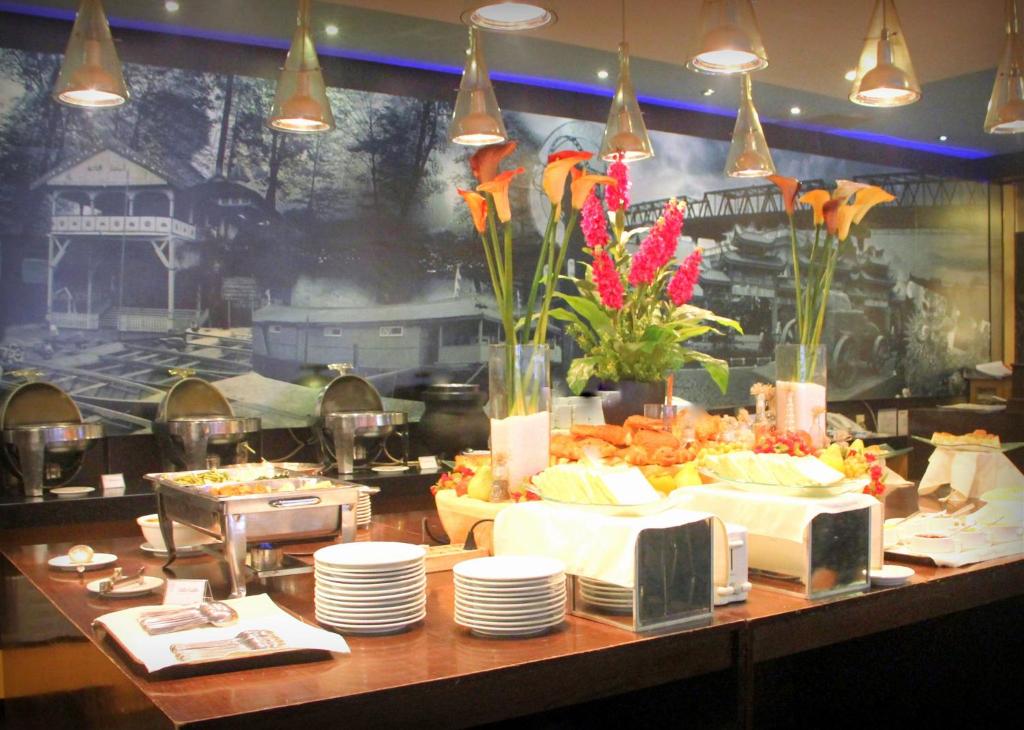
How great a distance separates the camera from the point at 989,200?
805cm

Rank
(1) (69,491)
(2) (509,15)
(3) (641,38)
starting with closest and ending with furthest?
(2) (509,15)
(1) (69,491)
(3) (641,38)

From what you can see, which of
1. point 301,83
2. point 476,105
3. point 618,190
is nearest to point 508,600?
point 618,190

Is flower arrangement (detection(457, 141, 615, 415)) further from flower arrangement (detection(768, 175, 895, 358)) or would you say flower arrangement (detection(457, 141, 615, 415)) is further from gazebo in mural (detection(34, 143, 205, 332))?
gazebo in mural (detection(34, 143, 205, 332))

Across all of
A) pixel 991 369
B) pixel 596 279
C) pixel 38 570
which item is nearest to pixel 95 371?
pixel 38 570

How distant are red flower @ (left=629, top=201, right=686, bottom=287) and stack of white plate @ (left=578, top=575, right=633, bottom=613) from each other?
115cm

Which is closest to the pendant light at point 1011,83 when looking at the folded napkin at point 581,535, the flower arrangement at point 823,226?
the flower arrangement at point 823,226

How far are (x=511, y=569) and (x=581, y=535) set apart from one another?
154mm

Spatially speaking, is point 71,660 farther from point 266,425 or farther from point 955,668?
point 266,425

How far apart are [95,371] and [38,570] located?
→ 97.4 inches

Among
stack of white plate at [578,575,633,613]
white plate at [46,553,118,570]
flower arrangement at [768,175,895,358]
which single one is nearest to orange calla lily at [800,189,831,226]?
flower arrangement at [768,175,895,358]

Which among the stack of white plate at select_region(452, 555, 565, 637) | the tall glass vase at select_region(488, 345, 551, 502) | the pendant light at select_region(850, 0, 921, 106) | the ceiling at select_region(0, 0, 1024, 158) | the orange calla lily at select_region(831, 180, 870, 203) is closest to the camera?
the stack of white plate at select_region(452, 555, 565, 637)

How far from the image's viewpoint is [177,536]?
104 inches

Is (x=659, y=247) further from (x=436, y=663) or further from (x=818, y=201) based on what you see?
(x=436, y=663)

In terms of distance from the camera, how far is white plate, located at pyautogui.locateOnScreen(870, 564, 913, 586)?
2.15m
